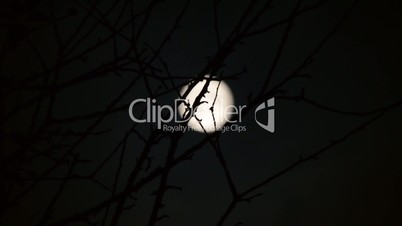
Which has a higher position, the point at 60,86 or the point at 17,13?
the point at 17,13

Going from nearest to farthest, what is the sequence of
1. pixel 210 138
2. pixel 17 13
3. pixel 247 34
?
pixel 210 138 < pixel 247 34 < pixel 17 13

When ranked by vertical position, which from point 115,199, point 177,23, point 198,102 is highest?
point 177,23

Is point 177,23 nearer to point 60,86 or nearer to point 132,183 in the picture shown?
point 60,86

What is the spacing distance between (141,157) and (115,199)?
0.46 ft

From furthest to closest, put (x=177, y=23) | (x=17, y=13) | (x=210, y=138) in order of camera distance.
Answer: (x=177, y=23)
(x=17, y=13)
(x=210, y=138)

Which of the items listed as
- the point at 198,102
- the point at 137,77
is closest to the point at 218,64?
the point at 198,102

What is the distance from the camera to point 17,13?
4.15 ft

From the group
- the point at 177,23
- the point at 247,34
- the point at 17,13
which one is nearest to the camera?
the point at 247,34

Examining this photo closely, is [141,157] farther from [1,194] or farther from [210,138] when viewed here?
[1,194]

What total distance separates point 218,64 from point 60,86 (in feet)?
1.61

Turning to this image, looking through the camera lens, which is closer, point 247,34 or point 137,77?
point 247,34

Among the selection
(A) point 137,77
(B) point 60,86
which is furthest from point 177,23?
(B) point 60,86

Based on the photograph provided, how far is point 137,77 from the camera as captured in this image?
4.39 ft

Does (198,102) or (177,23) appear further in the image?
(177,23)
